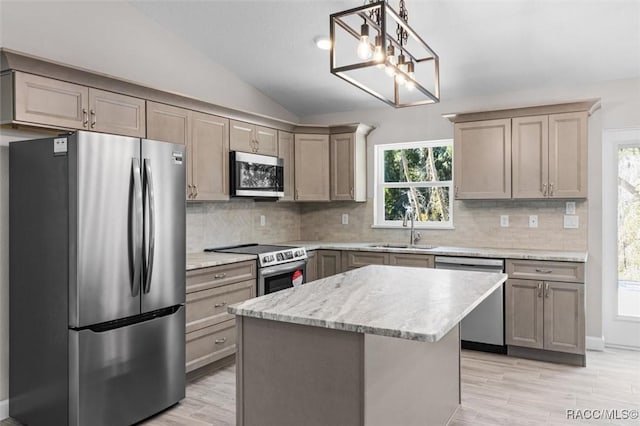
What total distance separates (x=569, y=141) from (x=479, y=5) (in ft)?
5.10

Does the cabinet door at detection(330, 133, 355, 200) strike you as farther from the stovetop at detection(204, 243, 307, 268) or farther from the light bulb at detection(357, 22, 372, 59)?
the light bulb at detection(357, 22, 372, 59)

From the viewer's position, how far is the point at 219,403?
10.1ft

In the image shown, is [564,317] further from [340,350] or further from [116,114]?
[116,114]

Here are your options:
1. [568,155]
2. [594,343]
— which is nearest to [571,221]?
[568,155]

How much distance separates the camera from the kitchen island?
1.70 metres

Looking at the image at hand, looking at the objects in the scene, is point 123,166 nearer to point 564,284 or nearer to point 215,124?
point 215,124

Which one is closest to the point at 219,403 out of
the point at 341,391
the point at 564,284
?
the point at 341,391

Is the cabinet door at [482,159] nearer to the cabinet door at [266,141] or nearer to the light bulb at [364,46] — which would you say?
the cabinet door at [266,141]

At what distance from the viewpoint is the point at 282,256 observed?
4223 millimetres

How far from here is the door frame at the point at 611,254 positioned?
4113 millimetres

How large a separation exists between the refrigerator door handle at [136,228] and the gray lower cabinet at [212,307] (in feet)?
1.83

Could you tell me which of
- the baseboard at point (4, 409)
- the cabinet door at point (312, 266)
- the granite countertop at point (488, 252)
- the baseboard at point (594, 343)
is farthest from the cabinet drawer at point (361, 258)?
the baseboard at point (4, 409)

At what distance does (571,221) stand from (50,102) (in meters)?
4.29

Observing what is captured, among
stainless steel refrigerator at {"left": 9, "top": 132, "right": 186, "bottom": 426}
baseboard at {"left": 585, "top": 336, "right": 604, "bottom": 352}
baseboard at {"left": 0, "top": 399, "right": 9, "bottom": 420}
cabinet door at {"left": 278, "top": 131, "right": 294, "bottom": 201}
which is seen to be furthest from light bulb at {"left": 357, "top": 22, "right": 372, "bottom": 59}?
baseboard at {"left": 585, "top": 336, "right": 604, "bottom": 352}
